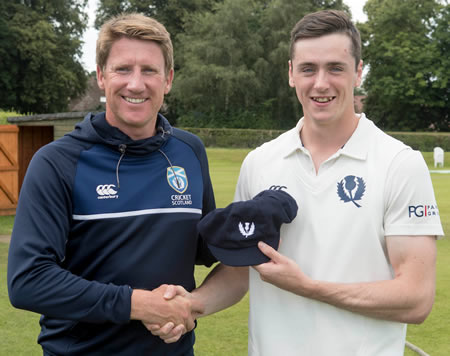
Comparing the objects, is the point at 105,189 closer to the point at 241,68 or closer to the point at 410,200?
the point at 410,200

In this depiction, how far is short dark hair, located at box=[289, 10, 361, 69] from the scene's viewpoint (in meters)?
2.97

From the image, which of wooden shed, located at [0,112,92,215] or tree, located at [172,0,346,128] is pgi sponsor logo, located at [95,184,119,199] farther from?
tree, located at [172,0,346,128]

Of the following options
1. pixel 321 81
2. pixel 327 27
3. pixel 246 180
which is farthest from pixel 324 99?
pixel 246 180

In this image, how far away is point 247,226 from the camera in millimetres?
2777

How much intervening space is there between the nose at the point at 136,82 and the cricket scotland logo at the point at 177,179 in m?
0.41

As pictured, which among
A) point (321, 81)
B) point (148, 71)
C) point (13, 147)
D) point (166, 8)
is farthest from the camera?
point (166, 8)

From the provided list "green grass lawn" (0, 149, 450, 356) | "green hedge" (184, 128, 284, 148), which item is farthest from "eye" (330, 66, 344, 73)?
"green hedge" (184, 128, 284, 148)

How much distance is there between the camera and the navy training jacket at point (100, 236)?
2740 millimetres

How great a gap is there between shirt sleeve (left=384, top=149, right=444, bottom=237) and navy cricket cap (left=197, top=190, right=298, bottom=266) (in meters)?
0.43

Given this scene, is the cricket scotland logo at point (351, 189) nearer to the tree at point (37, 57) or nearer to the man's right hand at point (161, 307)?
the man's right hand at point (161, 307)

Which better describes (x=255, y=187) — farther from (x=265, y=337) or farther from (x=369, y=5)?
(x=369, y=5)

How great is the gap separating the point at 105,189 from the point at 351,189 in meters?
1.12

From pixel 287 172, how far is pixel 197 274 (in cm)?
641

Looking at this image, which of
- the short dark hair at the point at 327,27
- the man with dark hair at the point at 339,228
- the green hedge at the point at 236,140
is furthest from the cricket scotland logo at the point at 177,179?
the green hedge at the point at 236,140
